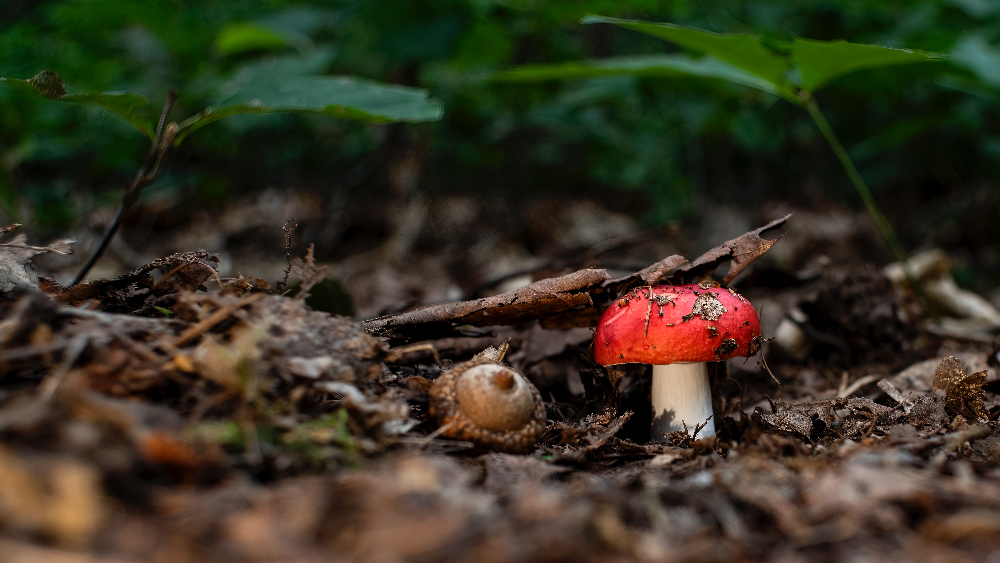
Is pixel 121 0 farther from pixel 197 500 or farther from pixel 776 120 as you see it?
pixel 776 120

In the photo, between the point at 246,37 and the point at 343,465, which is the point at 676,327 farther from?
the point at 246,37

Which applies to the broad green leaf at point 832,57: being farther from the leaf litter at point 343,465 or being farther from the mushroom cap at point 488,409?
the mushroom cap at point 488,409

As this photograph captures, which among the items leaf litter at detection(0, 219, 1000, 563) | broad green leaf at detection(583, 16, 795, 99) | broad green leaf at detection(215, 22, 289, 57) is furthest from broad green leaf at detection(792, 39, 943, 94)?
broad green leaf at detection(215, 22, 289, 57)

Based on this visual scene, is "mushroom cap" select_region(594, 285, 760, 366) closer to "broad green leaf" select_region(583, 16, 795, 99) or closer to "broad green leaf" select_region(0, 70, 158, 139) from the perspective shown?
"broad green leaf" select_region(583, 16, 795, 99)

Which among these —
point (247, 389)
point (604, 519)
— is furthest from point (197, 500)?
point (604, 519)

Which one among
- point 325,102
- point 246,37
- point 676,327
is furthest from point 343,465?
point 246,37

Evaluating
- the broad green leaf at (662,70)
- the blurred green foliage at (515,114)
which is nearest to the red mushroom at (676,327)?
the broad green leaf at (662,70)
